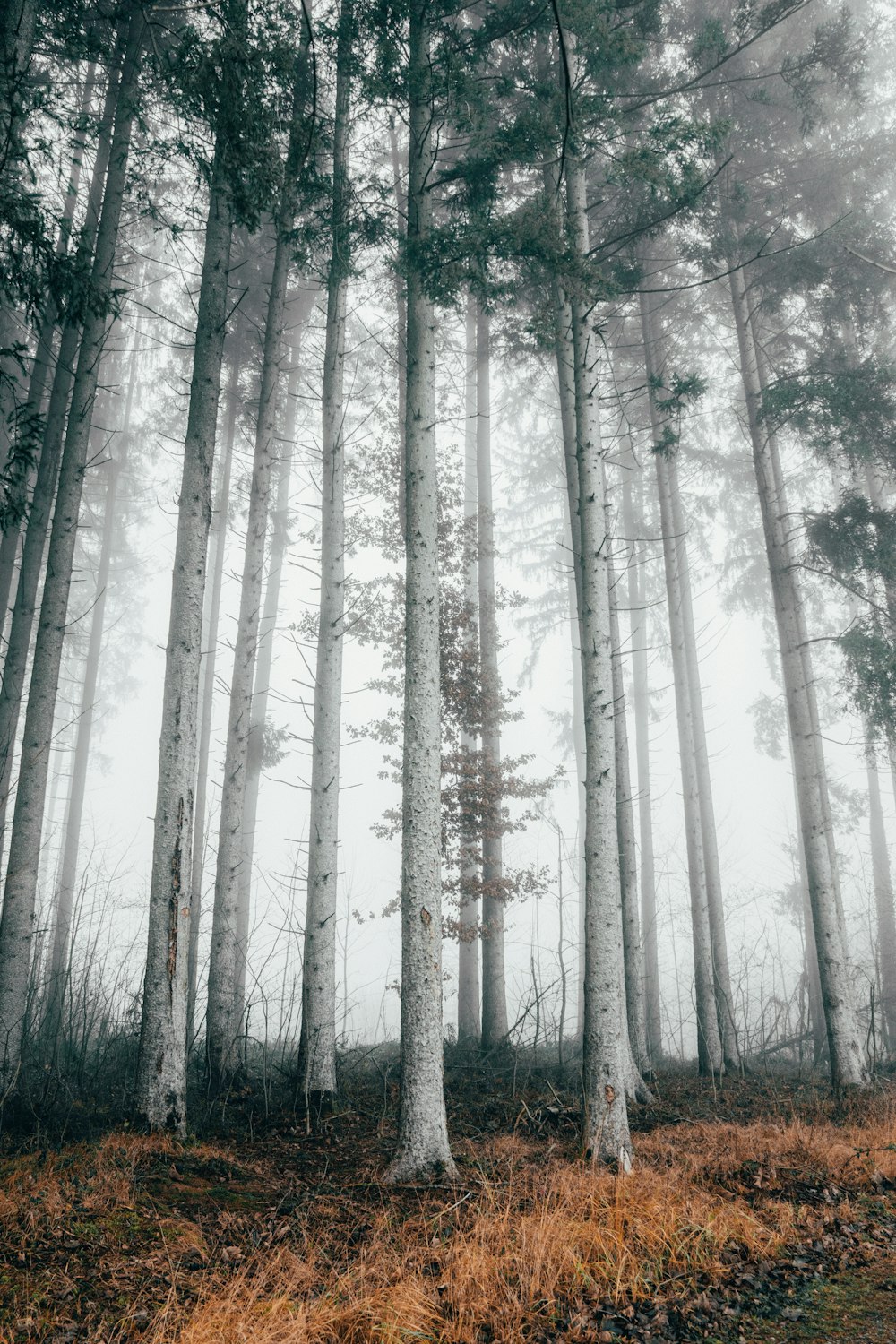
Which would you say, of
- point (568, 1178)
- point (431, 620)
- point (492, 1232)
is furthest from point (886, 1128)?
point (431, 620)

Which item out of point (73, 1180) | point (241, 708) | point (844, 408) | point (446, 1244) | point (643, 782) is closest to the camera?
point (446, 1244)

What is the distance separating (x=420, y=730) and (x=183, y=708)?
7.90 ft

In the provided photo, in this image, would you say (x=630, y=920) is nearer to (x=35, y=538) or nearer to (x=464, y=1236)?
(x=464, y=1236)

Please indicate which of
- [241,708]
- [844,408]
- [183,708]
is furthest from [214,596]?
[844,408]

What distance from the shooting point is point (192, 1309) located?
3.15 m

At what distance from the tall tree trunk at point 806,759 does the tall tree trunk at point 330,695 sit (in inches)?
208

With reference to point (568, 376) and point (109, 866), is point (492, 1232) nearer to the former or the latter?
point (568, 376)

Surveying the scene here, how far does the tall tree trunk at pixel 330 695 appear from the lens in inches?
297

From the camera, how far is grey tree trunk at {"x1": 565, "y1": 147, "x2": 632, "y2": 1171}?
5691mm

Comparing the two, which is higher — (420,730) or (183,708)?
(183,708)

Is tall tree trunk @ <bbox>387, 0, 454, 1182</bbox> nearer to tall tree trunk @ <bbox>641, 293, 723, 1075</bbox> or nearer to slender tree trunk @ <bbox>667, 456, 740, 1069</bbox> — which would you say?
tall tree trunk @ <bbox>641, 293, 723, 1075</bbox>

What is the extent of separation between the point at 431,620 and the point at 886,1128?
6729mm

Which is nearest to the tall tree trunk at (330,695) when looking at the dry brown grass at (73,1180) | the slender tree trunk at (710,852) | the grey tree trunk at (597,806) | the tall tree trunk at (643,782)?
the dry brown grass at (73,1180)

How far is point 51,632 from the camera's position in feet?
25.9
